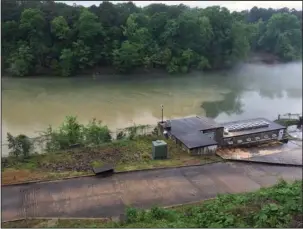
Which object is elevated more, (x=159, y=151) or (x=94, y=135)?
(x=94, y=135)

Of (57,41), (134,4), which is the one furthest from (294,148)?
(134,4)

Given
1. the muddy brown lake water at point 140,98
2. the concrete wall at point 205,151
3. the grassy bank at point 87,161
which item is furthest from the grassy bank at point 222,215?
the muddy brown lake water at point 140,98

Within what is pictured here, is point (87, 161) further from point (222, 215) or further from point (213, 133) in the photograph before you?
point (222, 215)

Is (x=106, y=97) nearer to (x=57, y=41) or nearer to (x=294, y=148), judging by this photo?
(x=57, y=41)

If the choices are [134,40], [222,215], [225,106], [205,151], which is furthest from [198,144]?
[134,40]

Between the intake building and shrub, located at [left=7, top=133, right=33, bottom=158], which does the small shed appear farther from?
shrub, located at [left=7, top=133, right=33, bottom=158]
